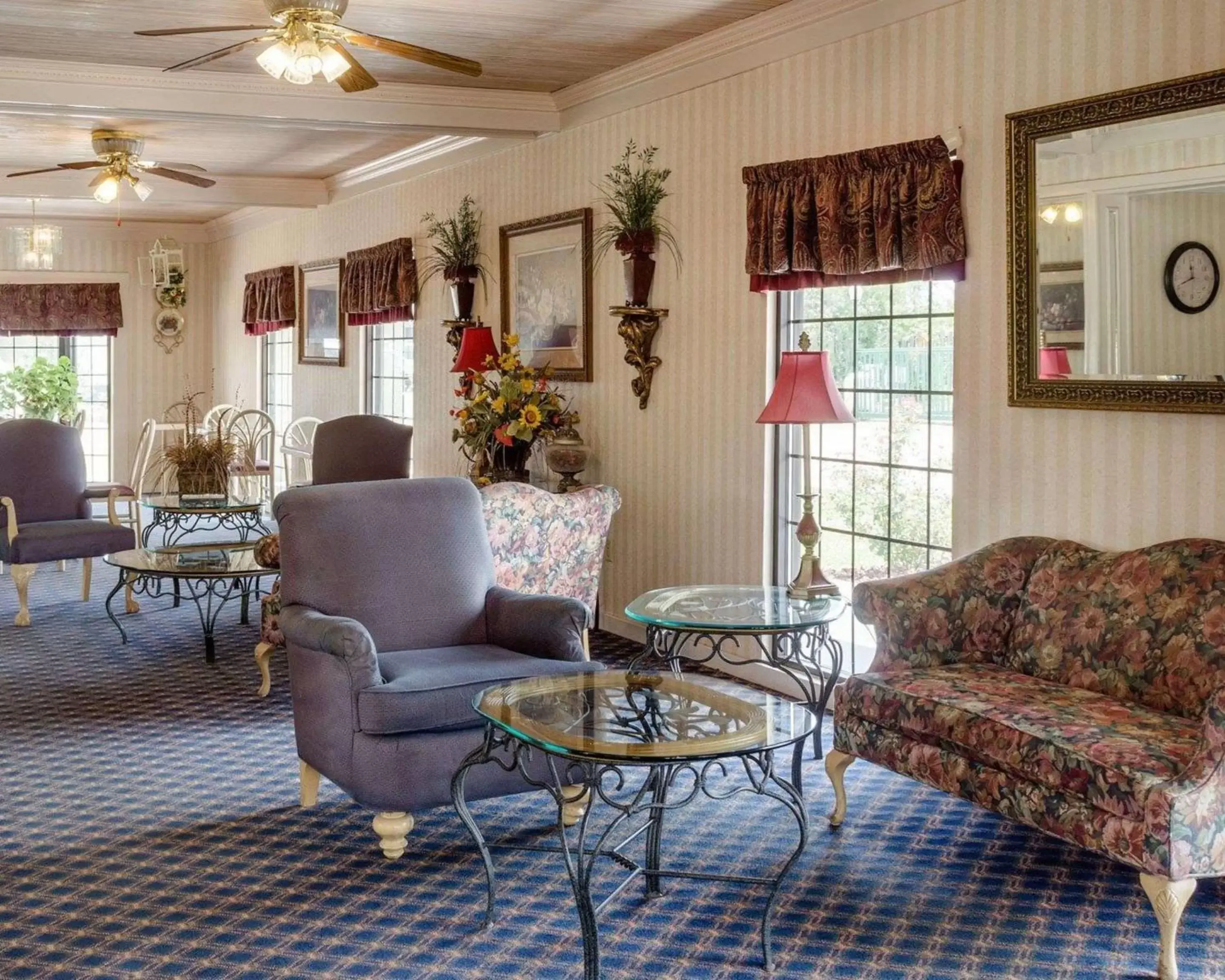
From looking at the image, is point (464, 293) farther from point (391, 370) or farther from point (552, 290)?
point (391, 370)

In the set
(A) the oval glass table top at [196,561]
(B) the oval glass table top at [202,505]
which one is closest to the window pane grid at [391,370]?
(B) the oval glass table top at [202,505]

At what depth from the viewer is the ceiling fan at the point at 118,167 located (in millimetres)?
7828

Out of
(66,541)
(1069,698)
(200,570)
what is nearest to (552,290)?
(200,570)

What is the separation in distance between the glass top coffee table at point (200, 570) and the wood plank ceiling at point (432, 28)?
2.33m

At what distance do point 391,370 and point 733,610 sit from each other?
598cm

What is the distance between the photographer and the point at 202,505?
7.27 m

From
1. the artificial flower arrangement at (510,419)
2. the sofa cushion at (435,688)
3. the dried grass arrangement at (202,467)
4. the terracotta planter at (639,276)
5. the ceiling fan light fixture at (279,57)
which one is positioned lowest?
the sofa cushion at (435,688)

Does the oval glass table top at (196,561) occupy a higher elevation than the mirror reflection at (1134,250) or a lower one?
lower

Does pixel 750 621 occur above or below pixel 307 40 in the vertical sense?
below

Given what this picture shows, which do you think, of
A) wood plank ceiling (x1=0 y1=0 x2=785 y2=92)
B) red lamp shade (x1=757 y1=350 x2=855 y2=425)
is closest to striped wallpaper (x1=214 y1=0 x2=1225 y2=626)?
wood plank ceiling (x1=0 y1=0 x2=785 y2=92)

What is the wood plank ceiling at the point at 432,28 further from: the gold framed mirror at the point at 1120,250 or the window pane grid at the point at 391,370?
the window pane grid at the point at 391,370

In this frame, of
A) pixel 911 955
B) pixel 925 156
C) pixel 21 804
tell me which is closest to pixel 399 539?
pixel 21 804

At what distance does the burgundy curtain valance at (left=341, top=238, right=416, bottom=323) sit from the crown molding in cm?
221

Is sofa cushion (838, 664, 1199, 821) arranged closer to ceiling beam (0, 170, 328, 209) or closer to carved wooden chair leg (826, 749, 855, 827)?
carved wooden chair leg (826, 749, 855, 827)
